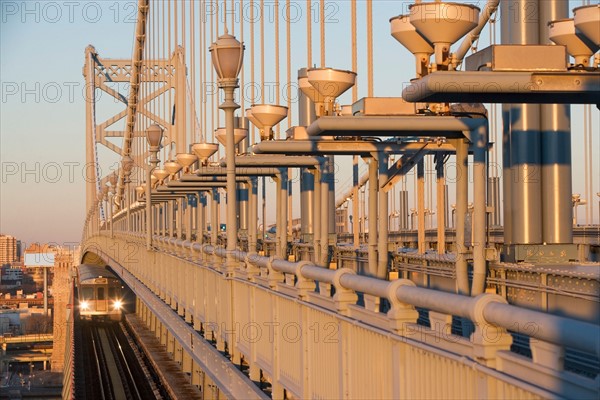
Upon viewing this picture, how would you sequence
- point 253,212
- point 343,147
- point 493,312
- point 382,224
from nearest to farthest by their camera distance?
point 493,312 → point 382,224 → point 343,147 → point 253,212

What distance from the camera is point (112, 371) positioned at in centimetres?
3547

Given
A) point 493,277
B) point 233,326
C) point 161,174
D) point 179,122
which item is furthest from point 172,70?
point 493,277

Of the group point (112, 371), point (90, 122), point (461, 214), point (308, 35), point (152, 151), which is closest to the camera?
point (461, 214)

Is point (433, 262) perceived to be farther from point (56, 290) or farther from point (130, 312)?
point (56, 290)

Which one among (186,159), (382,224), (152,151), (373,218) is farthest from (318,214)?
(152,151)

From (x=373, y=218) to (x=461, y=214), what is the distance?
4.67m

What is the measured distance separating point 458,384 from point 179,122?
40616 millimetres

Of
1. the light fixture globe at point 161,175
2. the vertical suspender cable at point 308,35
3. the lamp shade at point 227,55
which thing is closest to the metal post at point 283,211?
the vertical suspender cable at point 308,35

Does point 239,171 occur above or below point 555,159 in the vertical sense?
above

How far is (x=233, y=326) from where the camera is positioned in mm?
12867

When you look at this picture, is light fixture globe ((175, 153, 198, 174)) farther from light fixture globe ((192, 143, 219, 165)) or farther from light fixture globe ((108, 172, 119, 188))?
light fixture globe ((108, 172, 119, 188))

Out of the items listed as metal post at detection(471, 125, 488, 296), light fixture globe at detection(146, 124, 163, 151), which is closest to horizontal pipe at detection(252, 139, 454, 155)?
metal post at detection(471, 125, 488, 296)

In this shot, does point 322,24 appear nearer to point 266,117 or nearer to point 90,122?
point 266,117

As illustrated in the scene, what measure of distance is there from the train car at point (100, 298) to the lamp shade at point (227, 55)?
46729 mm
